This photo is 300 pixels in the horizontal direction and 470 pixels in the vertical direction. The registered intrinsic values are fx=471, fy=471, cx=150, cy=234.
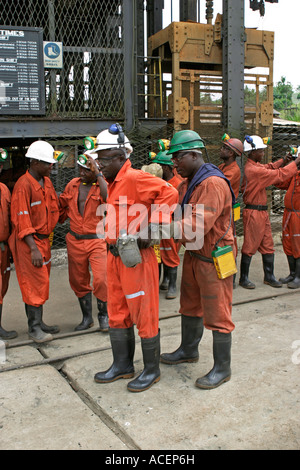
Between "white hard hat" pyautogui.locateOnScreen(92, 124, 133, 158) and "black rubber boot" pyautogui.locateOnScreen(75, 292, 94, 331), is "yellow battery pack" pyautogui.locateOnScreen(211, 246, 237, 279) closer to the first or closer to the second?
"white hard hat" pyautogui.locateOnScreen(92, 124, 133, 158)

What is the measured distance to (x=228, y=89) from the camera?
8.31m

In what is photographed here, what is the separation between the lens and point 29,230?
4449 mm

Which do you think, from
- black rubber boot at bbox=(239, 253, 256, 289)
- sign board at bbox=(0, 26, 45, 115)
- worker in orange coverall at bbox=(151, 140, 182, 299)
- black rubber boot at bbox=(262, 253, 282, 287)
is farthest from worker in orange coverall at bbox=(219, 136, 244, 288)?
sign board at bbox=(0, 26, 45, 115)

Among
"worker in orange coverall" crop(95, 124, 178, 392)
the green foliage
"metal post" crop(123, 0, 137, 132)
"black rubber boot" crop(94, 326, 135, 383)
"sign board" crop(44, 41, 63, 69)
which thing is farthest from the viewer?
the green foliage

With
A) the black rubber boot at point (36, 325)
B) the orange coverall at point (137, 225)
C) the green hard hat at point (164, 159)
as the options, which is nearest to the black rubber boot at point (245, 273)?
the green hard hat at point (164, 159)

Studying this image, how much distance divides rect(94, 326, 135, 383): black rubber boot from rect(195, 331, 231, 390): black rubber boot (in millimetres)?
563

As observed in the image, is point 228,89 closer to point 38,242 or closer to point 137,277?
point 38,242

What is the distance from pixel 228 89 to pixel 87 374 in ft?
20.1

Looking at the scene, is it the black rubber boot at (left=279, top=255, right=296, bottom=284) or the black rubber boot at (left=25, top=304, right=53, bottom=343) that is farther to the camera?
the black rubber boot at (left=279, top=255, right=296, bottom=284)

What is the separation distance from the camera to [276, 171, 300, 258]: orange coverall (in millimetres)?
6430

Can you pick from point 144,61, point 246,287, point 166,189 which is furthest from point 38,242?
point 144,61

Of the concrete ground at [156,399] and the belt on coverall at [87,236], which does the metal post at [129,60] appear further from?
the concrete ground at [156,399]

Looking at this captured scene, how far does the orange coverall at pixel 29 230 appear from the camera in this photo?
448 centimetres
